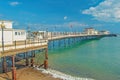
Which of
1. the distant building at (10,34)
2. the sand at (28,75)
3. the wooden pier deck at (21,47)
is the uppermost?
the distant building at (10,34)

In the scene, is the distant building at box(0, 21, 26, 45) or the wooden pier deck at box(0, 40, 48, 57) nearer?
the wooden pier deck at box(0, 40, 48, 57)

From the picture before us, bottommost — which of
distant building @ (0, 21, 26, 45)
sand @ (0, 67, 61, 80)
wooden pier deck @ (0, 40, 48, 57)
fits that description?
sand @ (0, 67, 61, 80)

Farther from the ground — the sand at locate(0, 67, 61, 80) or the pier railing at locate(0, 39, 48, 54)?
the pier railing at locate(0, 39, 48, 54)

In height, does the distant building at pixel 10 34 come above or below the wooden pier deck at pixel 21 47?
above

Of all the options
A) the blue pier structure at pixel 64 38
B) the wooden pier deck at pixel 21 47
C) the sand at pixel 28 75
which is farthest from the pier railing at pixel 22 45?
the blue pier structure at pixel 64 38

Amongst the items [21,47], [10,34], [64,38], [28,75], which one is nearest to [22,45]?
[21,47]

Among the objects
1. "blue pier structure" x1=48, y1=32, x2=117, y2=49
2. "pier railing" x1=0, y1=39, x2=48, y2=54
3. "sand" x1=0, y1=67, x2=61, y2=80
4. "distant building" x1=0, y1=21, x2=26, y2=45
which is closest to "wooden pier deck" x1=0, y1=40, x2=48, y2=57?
"pier railing" x1=0, y1=39, x2=48, y2=54

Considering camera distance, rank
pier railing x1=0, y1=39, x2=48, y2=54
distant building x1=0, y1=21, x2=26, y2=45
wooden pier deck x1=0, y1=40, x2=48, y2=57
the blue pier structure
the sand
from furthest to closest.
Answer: the blue pier structure
distant building x1=0, y1=21, x2=26, y2=45
the sand
pier railing x1=0, y1=39, x2=48, y2=54
wooden pier deck x1=0, y1=40, x2=48, y2=57

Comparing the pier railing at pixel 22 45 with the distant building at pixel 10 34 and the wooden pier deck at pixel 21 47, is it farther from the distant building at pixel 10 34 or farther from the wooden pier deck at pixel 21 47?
the distant building at pixel 10 34

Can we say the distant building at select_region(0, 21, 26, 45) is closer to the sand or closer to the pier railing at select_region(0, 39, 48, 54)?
the pier railing at select_region(0, 39, 48, 54)

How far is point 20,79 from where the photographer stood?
2225 centimetres

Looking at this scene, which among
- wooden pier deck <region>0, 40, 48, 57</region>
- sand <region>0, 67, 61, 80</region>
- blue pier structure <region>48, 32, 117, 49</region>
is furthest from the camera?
blue pier structure <region>48, 32, 117, 49</region>

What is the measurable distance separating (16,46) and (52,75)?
234 inches

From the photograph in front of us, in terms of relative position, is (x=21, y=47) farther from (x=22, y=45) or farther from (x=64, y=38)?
(x=64, y=38)
